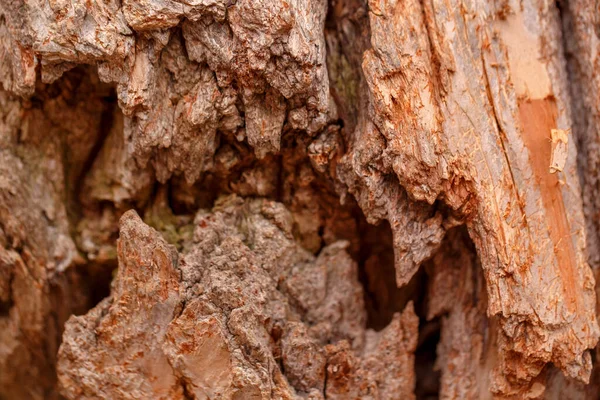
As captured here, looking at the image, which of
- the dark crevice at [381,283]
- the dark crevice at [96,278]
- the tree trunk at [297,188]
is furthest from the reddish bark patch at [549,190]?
the dark crevice at [96,278]

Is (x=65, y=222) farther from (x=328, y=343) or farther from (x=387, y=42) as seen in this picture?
(x=387, y=42)

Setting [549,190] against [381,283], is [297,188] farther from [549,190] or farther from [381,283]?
[549,190]

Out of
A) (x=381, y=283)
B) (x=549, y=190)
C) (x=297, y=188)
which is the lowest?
(x=381, y=283)

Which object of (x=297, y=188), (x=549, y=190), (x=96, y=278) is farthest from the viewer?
(x=96, y=278)

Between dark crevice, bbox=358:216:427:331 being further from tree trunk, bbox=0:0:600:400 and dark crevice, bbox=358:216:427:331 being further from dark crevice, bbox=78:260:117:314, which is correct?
dark crevice, bbox=78:260:117:314

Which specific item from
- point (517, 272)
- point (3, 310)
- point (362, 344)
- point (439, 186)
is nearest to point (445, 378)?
point (362, 344)

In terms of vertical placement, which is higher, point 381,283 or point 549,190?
point 549,190

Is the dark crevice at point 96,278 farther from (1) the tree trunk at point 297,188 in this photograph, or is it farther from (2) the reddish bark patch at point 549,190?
(2) the reddish bark patch at point 549,190

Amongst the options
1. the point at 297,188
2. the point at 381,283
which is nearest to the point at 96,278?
the point at 297,188

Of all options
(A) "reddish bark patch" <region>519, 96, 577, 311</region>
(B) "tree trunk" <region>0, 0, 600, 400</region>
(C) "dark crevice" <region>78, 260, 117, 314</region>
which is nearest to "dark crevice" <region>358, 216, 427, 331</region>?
(B) "tree trunk" <region>0, 0, 600, 400</region>
